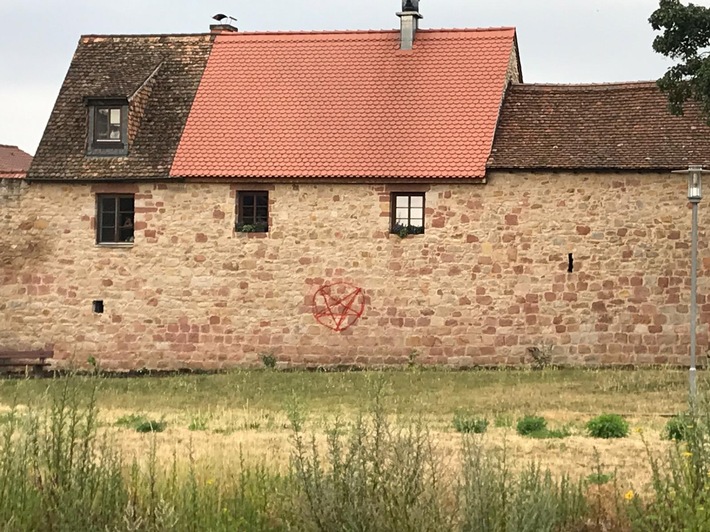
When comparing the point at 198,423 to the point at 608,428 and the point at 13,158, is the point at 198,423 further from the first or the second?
the point at 13,158

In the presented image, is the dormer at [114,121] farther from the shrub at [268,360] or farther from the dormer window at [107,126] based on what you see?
the shrub at [268,360]

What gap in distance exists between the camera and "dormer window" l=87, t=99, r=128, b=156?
2856cm

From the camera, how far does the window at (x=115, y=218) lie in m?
28.1

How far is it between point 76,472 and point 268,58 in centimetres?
2117

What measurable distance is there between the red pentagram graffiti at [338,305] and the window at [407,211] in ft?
5.10

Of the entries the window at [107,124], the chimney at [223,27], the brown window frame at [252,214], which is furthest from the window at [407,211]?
the chimney at [223,27]

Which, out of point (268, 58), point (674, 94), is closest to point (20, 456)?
point (674, 94)

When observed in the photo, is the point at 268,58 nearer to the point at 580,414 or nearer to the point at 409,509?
the point at 580,414

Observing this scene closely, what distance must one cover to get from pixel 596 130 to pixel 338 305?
6.52 m

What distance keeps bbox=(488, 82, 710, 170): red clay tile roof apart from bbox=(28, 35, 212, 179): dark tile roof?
7217 mm

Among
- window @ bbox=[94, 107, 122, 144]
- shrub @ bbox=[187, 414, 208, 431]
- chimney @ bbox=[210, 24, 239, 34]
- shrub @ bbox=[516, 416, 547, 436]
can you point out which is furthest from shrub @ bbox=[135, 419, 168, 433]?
chimney @ bbox=[210, 24, 239, 34]

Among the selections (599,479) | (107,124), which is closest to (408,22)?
(107,124)

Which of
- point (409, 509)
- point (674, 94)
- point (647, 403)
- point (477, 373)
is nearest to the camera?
point (409, 509)

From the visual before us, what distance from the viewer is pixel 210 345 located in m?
27.5
